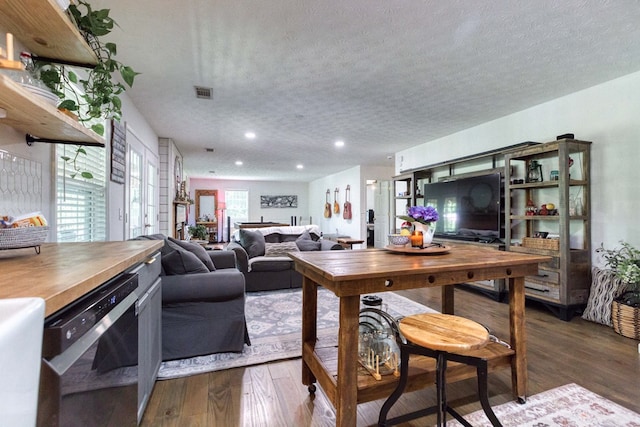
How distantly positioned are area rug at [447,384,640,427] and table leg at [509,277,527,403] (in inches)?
3.4

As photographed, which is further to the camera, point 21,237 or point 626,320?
point 626,320

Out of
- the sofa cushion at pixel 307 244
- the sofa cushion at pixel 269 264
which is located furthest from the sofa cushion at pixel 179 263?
the sofa cushion at pixel 307 244

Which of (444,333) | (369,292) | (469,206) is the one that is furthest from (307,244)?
(444,333)

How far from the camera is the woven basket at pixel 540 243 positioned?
311 centimetres

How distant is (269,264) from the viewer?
13.4 ft

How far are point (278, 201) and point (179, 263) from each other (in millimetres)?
9783

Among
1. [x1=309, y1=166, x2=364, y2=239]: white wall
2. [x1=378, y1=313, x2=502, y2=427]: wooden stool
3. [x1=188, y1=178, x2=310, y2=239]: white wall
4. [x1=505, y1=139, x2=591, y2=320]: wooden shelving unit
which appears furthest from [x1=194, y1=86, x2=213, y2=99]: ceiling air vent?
[x1=188, y1=178, x2=310, y2=239]: white wall

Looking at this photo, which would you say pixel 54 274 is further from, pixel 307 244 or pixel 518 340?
pixel 307 244

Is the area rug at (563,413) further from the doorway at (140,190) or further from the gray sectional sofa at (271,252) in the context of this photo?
the doorway at (140,190)

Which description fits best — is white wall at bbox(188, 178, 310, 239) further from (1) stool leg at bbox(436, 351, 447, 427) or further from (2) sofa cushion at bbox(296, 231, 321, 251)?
(1) stool leg at bbox(436, 351, 447, 427)

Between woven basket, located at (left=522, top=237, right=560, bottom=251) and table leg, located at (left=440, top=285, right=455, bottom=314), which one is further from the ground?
woven basket, located at (left=522, top=237, right=560, bottom=251)

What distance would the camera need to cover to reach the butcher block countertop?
638mm

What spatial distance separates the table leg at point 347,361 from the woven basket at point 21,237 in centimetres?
124

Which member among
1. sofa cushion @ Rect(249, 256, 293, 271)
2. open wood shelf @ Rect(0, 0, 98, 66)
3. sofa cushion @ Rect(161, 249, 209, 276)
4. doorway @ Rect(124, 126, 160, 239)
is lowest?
sofa cushion @ Rect(249, 256, 293, 271)
